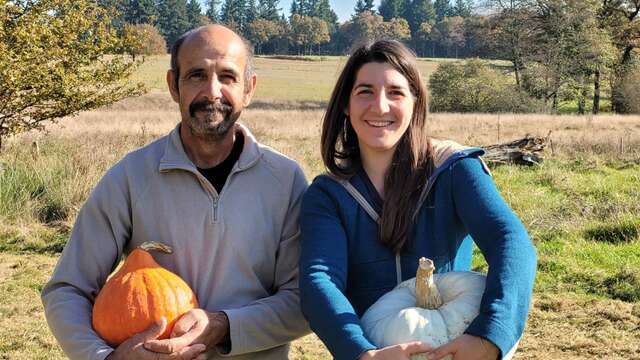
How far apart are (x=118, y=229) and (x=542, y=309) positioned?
409cm

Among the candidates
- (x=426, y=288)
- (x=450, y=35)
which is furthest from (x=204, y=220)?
(x=450, y=35)

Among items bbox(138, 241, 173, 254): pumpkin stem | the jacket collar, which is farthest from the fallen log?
bbox(138, 241, 173, 254): pumpkin stem

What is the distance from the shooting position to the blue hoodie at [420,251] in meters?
2.16

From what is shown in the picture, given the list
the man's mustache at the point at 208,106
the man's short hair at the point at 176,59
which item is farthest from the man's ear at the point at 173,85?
the man's mustache at the point at 208,106

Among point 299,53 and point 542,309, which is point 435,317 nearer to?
point 542,309

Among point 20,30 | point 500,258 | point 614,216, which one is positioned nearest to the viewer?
point 500,258

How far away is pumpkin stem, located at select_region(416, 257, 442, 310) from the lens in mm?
2215

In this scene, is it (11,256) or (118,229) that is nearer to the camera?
(118,229)

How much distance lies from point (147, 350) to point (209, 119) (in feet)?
3.25

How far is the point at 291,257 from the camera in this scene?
2.99 metres

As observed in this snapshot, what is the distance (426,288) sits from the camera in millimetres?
Answer: 2287

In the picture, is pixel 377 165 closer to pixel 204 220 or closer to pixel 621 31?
pixel 204 220

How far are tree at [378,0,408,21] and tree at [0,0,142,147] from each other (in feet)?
423

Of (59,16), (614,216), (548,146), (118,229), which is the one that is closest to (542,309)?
(614,216)
